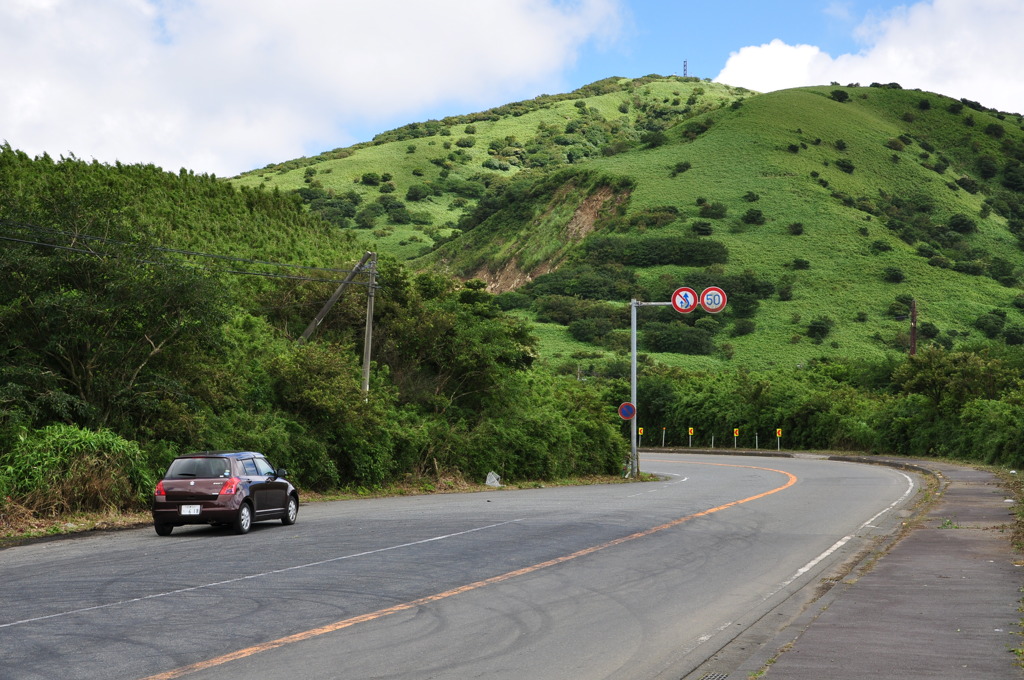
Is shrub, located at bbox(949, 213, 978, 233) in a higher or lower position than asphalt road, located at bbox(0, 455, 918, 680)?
higher

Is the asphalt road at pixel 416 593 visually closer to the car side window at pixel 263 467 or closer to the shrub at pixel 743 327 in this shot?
the car side window at pixel 263 467

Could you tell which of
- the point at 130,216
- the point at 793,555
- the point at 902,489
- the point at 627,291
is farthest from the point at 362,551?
the point at 627,291

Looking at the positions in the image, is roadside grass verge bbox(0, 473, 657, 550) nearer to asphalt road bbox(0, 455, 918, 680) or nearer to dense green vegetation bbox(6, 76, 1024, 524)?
dense green vegetation bbox(6, 76, 1024, 524)

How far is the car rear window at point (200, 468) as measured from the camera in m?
18.0

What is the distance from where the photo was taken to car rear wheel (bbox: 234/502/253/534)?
17.8 metres

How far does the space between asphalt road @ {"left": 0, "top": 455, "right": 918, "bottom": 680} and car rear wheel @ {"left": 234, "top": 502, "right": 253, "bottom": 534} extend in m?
0.23

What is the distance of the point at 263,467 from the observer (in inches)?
763

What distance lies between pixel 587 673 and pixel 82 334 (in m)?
16.6

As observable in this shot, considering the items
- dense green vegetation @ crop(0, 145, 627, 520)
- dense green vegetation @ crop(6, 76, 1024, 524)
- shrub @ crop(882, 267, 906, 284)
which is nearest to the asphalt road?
dense green vegetation @ crop(0, 145, 627, 520)

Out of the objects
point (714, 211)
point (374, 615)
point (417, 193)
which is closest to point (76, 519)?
point (374, 615)

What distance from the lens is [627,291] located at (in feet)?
367

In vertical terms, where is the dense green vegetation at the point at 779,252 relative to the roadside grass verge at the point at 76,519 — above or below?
above

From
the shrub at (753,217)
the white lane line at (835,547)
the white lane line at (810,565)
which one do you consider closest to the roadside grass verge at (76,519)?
the white lane line at (810,565)

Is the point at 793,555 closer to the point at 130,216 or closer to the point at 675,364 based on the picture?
the point at 130,216
